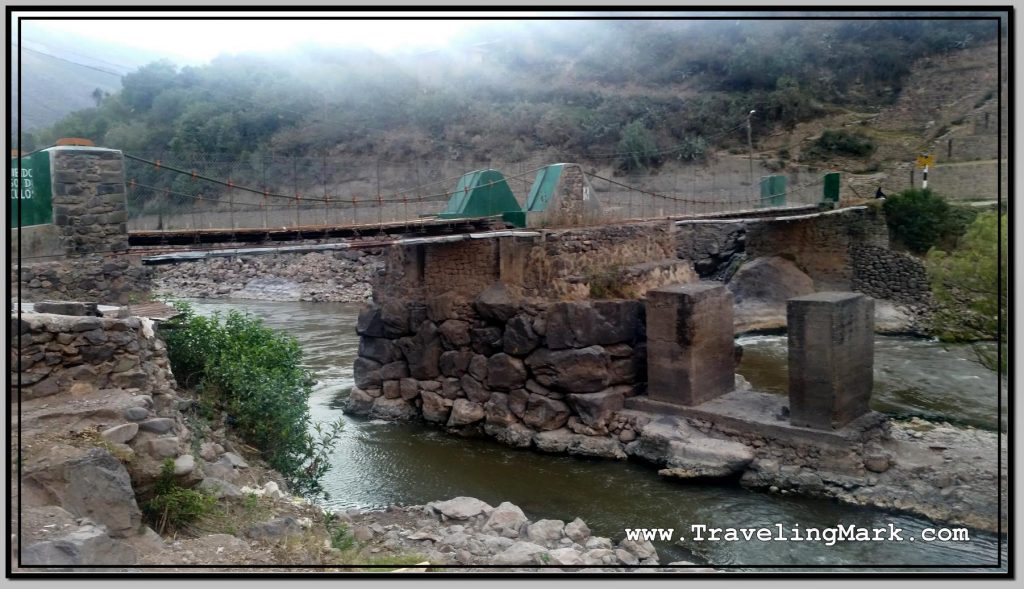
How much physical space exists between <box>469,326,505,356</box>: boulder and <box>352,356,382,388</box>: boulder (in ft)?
7.62

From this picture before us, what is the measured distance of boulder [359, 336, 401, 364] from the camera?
56.0 feet

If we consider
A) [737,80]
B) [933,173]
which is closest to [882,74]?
[737,80]

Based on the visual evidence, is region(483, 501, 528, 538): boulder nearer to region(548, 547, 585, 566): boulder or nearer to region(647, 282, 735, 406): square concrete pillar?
region(548, 547, 585, 566): boulder

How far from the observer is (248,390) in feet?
32.3

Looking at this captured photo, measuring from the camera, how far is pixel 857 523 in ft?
34.6

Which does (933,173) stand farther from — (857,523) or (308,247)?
(308,247)

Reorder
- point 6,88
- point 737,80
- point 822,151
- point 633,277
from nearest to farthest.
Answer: point 6,88, point 633,277, point 822,151, point 737,80

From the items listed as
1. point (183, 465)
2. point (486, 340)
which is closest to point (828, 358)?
point (486, 340)

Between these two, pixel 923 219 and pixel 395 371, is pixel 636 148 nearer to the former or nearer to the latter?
pixel 923 219

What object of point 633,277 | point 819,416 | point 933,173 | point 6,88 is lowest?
point 819,416

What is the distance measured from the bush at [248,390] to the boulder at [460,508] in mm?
1516

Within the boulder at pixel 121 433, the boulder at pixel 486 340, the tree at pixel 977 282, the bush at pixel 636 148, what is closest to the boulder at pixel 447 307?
the boulder at pixel 486 340

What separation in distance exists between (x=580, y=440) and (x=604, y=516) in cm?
289

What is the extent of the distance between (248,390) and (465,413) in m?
6.17
